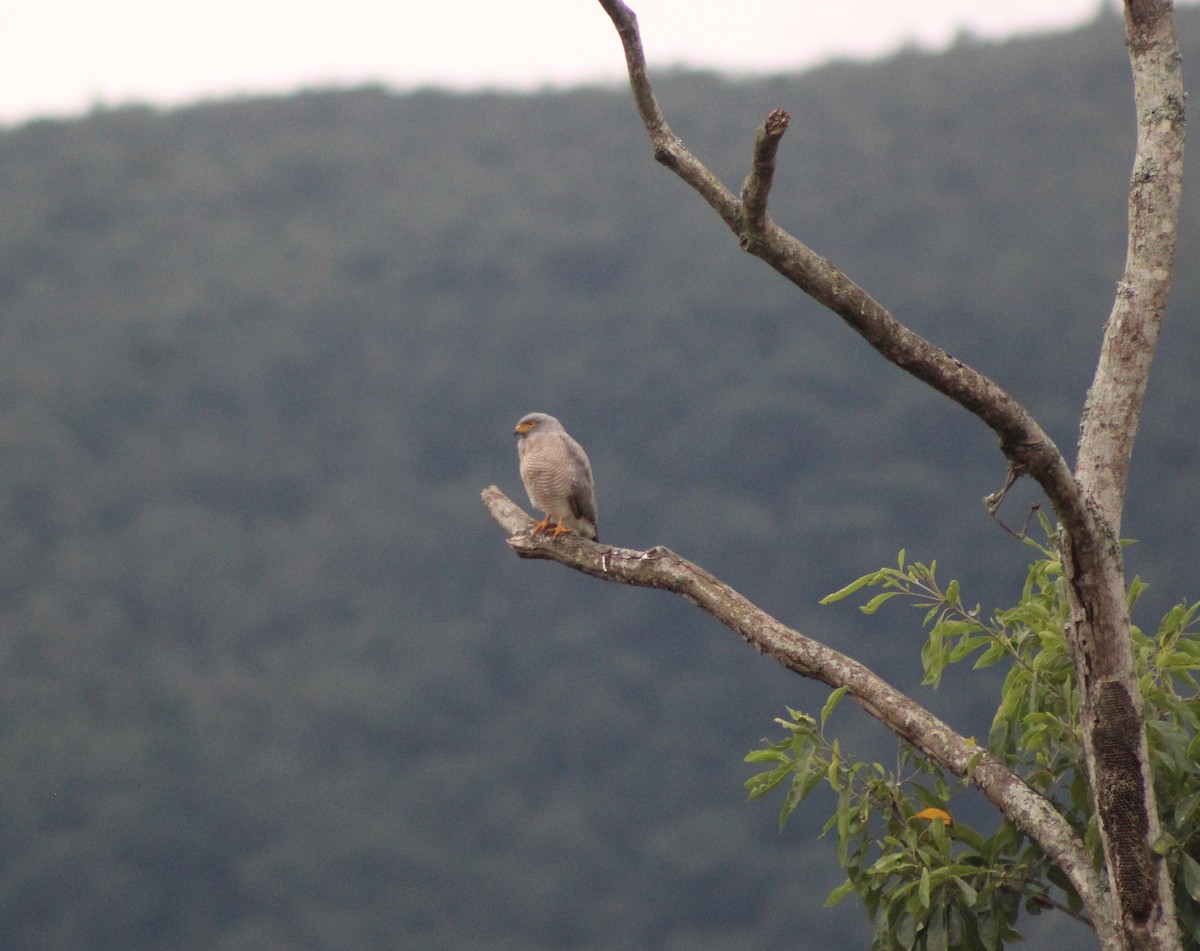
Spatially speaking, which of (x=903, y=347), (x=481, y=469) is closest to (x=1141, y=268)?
(x=903, y=347)

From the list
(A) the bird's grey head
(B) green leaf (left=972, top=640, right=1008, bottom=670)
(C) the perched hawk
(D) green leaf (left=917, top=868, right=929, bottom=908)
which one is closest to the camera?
(D) green leaf (left=917, top=868, right=929, bottom=908)

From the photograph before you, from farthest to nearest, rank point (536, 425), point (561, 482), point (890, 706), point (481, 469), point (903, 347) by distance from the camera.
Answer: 1. point (481, 469)
2. point (536, 425)
3. point (561, 482)
4. point (890, 706)
5. point (903, 347)

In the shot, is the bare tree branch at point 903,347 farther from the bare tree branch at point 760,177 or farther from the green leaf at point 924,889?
the green leaf at point 924,889

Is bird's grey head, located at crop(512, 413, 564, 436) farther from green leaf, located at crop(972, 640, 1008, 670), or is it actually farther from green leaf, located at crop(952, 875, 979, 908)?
green leaf, located at crop(952, 875, 979, 908)

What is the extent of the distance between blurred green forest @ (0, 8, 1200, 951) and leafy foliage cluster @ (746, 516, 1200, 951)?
2364cm

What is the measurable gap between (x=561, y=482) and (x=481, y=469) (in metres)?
36.7

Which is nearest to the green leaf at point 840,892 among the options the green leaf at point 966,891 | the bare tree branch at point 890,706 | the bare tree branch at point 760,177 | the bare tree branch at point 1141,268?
the green leaf at point 966,891

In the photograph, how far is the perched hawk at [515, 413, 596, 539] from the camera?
7801 mm

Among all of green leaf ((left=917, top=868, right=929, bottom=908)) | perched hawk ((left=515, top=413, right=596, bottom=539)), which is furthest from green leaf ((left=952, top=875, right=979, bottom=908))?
perched hawk ((left=515, top=413, right=596, bottom=539))

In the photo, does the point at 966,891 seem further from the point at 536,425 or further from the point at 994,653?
the point at 536,425

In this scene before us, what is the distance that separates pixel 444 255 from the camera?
1976 inches

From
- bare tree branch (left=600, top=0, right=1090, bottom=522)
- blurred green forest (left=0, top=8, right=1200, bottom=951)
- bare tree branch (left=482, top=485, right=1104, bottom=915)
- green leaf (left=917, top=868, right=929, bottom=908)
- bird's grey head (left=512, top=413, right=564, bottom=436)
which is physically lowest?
green leaf (left=917, top=868, right=929, bottom=908)

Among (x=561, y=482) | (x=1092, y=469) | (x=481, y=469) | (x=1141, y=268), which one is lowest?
(x=1092, y=469)

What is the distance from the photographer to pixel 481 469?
146 feet
